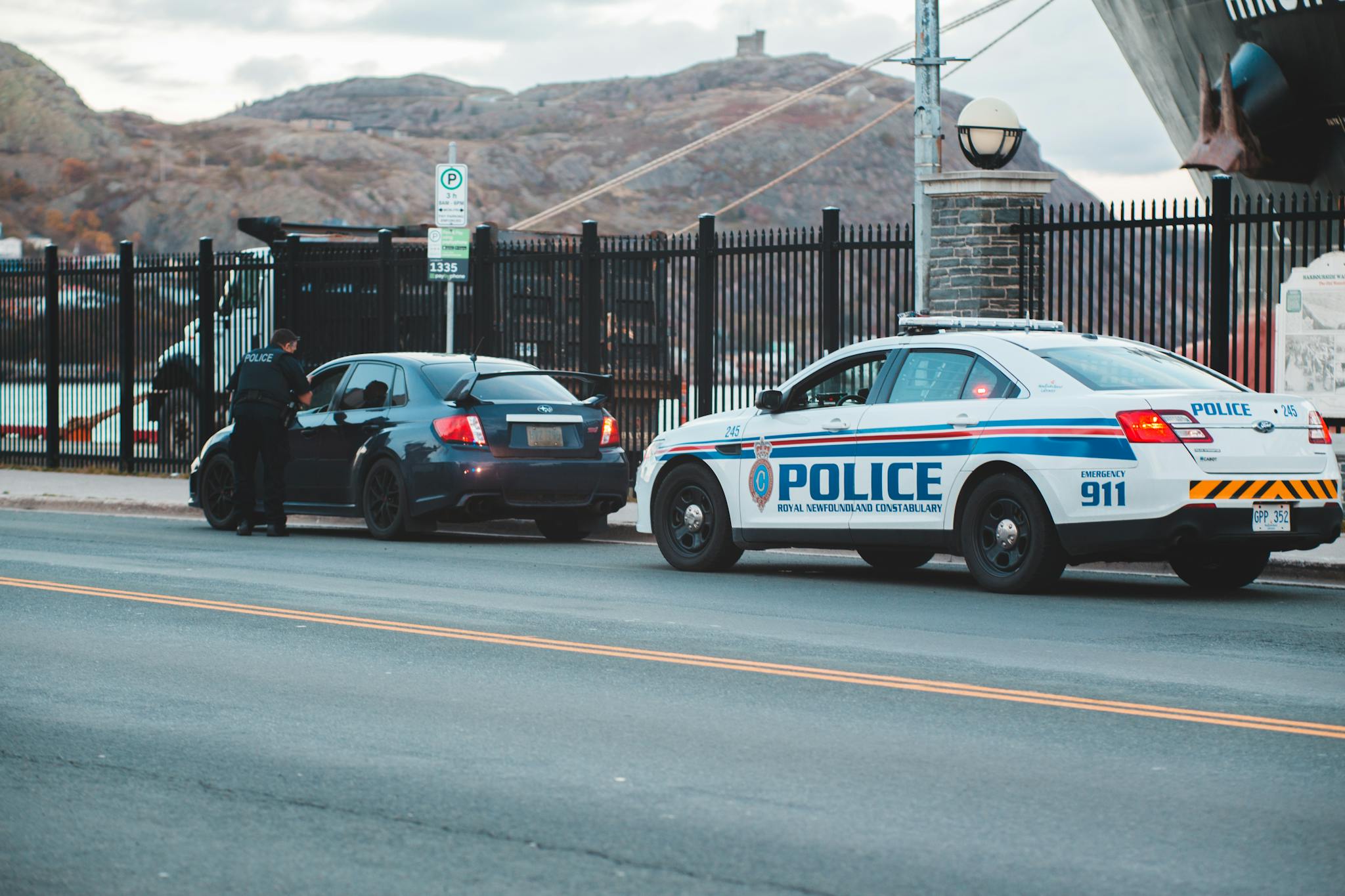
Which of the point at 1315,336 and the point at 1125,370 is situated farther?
the point at 1315,336

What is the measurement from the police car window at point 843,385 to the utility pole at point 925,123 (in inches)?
172

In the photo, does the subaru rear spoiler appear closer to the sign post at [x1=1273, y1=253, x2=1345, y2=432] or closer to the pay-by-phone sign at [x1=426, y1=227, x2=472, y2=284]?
the pay-by-phone sign at [x1=426, y1=227, x2=472, y2=284]

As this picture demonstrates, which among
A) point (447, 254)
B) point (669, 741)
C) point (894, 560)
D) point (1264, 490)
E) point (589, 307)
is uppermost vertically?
point (447, 254)

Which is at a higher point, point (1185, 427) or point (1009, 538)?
point (1185, 427)

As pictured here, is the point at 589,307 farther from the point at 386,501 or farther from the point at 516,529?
the point at 386,501

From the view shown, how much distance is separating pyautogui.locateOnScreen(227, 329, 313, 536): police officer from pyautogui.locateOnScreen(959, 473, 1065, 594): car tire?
7.21 metres

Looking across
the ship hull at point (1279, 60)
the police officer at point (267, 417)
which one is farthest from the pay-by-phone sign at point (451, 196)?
the ship hull at point (1279, 60)

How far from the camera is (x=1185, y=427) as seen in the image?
10.7 m

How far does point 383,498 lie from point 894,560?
4.78 m

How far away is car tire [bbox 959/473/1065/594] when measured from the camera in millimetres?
11094

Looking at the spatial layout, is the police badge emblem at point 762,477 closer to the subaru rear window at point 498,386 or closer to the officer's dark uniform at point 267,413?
the subaru rear window at point 498,386

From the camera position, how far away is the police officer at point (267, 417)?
16438 millimetres

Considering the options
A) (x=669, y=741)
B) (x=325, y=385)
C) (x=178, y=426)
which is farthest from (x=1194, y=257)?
(x=178, y=426)

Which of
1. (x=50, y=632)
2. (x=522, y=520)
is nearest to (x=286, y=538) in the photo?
(x=522, y=520)
